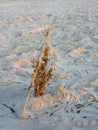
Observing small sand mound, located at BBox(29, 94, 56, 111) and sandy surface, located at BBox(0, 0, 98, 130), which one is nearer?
sandy surface, located at BBox(0, 0, 98, 130)

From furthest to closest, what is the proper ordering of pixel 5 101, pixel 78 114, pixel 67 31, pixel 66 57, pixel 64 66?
pixel 67 31 < pixel 66 57 < pixel 64 66 < pixel 5 101 < pixel 78 114

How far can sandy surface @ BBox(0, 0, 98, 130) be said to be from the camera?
11.0 ft

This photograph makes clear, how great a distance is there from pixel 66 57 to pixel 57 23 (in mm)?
2817

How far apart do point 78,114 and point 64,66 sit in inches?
68.1

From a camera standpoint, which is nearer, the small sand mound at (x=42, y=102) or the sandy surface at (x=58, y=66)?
Answer: the sandy surface at (x=58, y=66)

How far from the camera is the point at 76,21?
8367 mm

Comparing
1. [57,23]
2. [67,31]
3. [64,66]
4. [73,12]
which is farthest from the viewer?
[73,12]

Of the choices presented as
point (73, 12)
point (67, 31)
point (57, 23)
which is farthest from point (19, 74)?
point (73, 12)

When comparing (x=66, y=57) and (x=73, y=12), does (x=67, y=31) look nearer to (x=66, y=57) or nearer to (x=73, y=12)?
(x=66, y=57)

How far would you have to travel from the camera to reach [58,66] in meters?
5.06

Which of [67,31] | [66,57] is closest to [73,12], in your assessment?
[67,31]

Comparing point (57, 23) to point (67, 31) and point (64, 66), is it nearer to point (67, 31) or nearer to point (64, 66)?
point (67, 31)

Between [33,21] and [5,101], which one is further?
[33,21]

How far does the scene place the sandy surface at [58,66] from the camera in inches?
132
